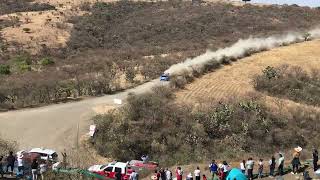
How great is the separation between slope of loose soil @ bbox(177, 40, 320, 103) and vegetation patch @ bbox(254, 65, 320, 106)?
137 cm

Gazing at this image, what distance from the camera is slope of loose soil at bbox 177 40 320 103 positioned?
4469 centimetres

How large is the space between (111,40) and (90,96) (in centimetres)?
3623

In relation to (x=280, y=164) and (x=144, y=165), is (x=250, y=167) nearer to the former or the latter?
(x=280, y=164)

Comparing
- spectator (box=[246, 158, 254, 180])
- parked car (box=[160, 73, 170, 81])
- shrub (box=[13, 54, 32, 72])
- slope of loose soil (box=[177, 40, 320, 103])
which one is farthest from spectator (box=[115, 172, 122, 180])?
shrub (box=[13, 54, 32, 72])

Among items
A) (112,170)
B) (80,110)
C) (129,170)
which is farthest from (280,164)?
(80,110)

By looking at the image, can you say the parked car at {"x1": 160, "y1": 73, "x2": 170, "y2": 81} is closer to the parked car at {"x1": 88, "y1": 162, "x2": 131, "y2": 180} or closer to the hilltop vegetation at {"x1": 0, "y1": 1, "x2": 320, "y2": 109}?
the hilltop vegetation at {"x1": 0, "y1": 1, "x2": 320, "y2": 109}

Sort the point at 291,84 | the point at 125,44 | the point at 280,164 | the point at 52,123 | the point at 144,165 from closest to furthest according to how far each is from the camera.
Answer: the point at 280,164
the point at 144,165
the point at 52,123
the point at 291,84
the point at 125,44

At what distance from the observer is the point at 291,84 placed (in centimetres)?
4731

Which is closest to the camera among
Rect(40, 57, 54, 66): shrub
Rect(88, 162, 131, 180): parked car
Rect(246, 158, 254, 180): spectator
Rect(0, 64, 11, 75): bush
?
Rect(246, 158, 254, 180): spectator

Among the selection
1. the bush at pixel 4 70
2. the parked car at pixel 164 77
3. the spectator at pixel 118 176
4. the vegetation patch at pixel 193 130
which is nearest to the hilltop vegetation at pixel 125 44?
the bush at pixel 4 70

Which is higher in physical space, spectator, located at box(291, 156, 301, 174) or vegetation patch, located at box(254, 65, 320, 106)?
spectator, located at box(291, 156, 301, 174)

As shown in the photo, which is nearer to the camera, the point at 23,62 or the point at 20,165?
the point at 20,165

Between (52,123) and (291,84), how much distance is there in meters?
22.1

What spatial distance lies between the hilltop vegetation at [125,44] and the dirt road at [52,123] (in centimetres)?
223
